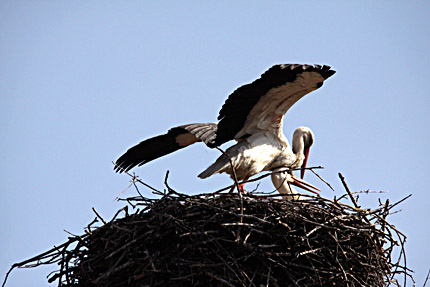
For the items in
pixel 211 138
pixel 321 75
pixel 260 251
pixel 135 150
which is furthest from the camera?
pixel 135 150

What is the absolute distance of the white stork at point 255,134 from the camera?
714 centimetres

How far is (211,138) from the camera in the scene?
24.6ft

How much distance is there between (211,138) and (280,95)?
28.6 inches

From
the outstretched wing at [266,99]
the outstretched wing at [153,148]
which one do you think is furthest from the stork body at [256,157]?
the outstretched wing at [153,148]

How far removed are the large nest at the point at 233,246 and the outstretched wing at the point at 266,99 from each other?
1.35 m

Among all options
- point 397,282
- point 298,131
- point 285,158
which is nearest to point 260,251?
point 397,282

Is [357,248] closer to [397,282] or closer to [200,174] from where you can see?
[397,282]

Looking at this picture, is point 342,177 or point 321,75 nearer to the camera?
point 342,177

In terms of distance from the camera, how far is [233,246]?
555 centimetres

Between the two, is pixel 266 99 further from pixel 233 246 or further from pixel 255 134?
pixel 233 246

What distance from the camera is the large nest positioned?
5.48 m

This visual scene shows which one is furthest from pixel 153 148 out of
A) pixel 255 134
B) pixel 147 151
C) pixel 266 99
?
pixel 266 99

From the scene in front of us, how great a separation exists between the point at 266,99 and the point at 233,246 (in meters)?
2.20

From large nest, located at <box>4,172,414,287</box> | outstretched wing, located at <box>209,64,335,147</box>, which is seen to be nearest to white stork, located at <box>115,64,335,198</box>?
outstretched wing, located at <box>209,64,335,147</box>
